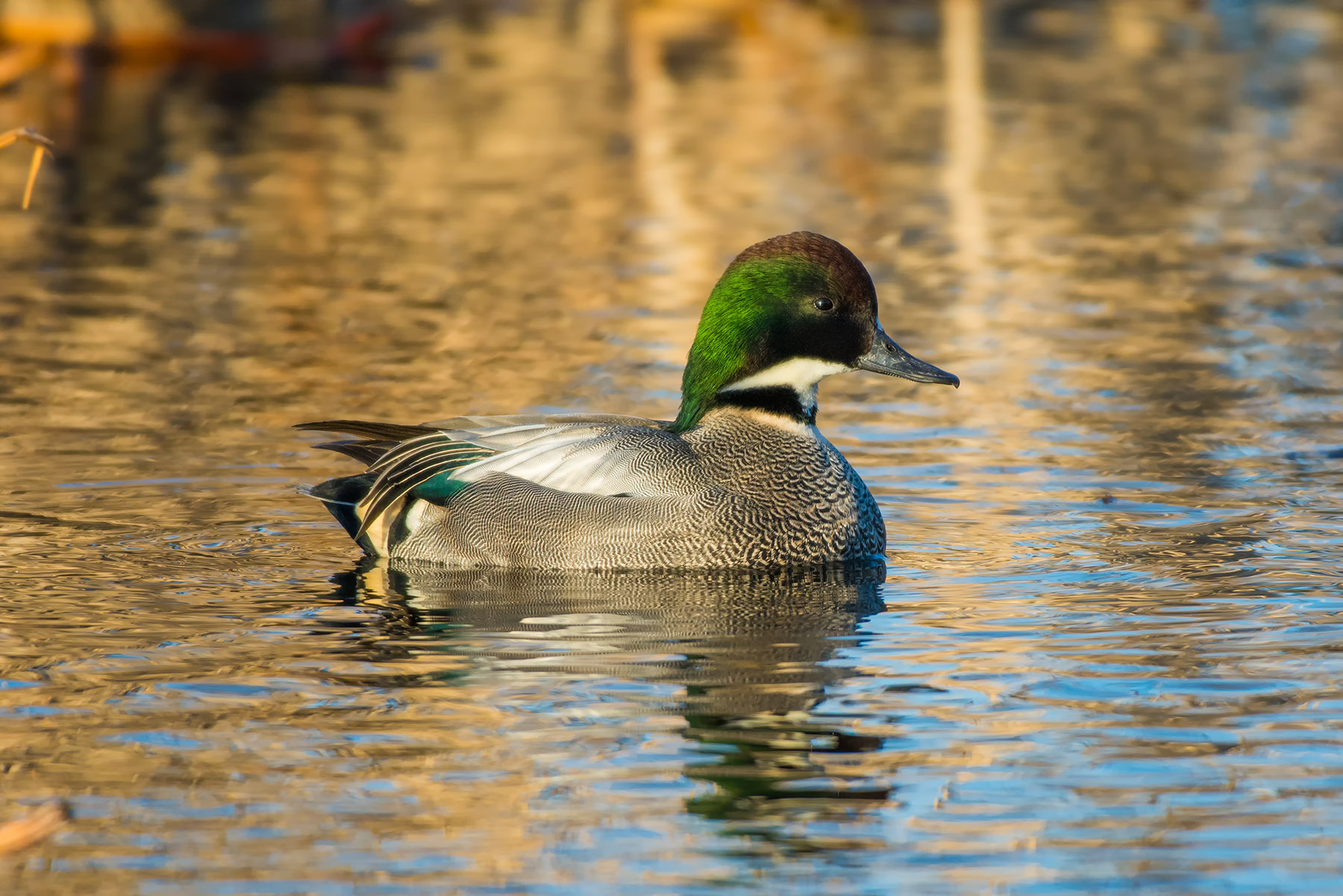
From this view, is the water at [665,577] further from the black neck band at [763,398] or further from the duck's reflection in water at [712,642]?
the black neck band at [763,398]

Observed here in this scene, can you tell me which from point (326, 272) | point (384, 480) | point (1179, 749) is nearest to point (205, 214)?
point (326, 272)

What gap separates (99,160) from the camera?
67.9 ft

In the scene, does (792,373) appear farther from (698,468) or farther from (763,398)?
(698,468)

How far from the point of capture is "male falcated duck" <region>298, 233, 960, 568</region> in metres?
8.31

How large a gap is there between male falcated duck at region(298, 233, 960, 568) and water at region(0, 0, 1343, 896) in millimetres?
174

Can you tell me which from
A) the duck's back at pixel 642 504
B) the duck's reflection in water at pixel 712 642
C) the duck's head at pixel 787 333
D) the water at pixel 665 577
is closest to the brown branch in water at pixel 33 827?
the water at pixel 665 577

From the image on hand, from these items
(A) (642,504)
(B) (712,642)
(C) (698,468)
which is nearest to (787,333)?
(C) (698,468)

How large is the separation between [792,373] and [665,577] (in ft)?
3.39

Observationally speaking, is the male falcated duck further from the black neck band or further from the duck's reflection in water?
the duck's reflection in water

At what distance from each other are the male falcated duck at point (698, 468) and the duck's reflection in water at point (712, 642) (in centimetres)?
11

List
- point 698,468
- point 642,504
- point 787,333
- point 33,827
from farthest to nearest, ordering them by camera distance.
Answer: point 787,333 < point 698,468 < point 642,504 < point 33,827

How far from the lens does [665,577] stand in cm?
830

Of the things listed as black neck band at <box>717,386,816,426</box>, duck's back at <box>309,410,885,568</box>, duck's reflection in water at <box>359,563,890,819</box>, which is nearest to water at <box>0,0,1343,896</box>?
duck's reflection in water at <box>359,563,890,819</box>

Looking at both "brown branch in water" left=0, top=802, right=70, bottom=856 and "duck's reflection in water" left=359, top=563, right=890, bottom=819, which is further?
"duck's reflection in water" left=359, top=563, right=890, bottom=819
